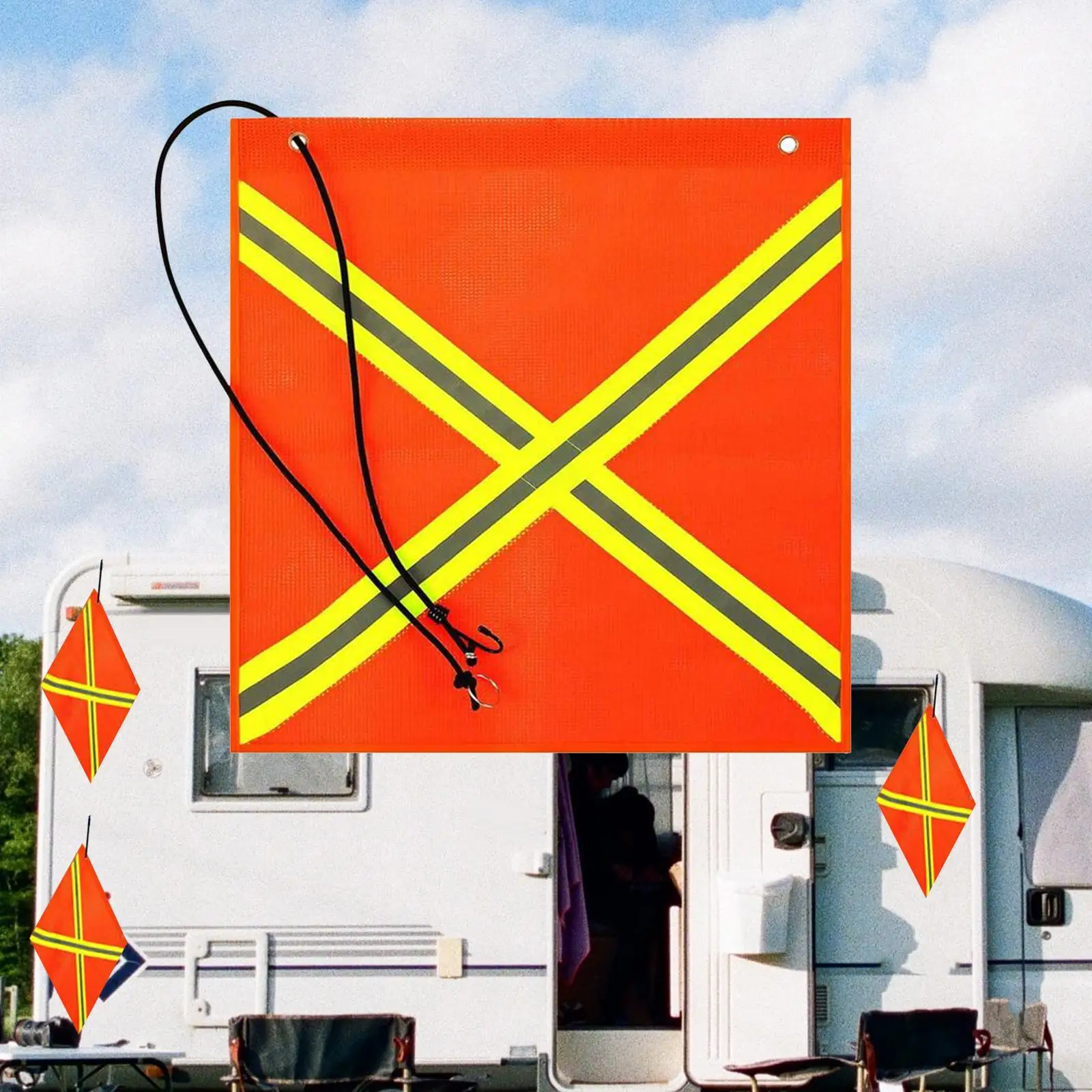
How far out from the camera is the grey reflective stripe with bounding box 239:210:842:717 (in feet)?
5.58

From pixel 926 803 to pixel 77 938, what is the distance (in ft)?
11.5

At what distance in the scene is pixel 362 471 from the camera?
1.68 m

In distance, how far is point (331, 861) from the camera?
7043mm

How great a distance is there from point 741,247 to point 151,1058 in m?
5.08

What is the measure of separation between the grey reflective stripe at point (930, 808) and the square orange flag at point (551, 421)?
5723mm

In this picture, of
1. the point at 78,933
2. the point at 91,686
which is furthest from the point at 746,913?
the point at 91,686

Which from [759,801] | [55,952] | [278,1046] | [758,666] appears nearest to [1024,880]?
[759,801]

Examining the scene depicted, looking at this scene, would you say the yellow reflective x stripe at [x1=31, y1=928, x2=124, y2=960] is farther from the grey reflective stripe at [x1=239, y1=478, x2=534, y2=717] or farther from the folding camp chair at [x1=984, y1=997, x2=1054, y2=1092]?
the grey reflective stripe at [x1=239, y1=478, x2=534, y2=717]

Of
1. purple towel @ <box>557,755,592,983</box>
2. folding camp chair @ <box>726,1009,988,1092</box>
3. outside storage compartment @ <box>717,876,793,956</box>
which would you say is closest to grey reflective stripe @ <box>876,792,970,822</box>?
outside storage compartment @ <box>717,876,793,956</box>

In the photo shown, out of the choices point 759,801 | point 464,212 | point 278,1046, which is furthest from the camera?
point 759,801

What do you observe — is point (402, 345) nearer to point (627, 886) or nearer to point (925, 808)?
point (925, 808)

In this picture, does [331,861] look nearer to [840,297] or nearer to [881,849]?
[881,849]

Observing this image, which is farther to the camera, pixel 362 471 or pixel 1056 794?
pixel 1056 794

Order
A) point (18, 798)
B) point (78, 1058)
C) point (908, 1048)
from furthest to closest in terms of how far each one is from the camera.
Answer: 1. point (18, 798)
2. point (908, 1048)
3. point (78, 1058)
